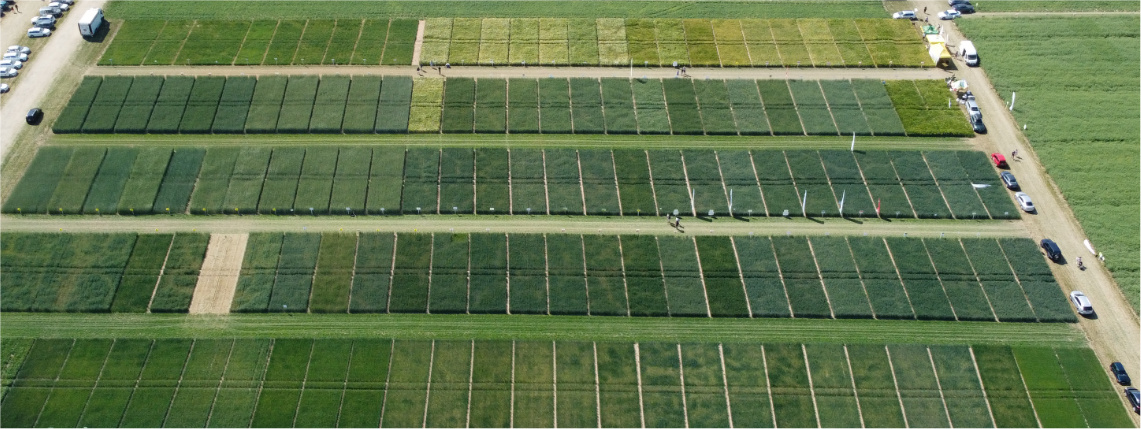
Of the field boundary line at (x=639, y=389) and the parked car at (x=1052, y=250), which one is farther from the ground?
the field boundary line at (x=639, y=389)

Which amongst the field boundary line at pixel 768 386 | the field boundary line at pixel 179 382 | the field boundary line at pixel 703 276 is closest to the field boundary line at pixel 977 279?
the field boundary line at pixel 768 386

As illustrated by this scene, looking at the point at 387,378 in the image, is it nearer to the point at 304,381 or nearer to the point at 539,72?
the point at 304,381

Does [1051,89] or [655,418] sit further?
[1051,89]

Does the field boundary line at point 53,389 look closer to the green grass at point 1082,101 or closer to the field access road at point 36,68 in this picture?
the field access road at point 36,68

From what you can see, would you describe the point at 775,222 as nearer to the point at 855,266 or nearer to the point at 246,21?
the point at 855,266

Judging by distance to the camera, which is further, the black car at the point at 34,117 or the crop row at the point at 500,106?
the crop row at the point at 500,106

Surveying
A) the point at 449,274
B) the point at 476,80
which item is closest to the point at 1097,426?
the point at 449,274
